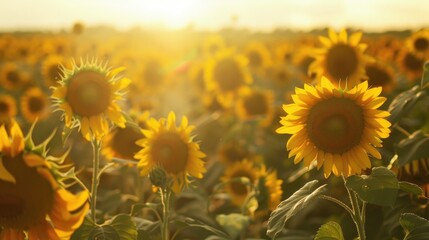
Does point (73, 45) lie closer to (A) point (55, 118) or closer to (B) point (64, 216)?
(A) point (55, 118)

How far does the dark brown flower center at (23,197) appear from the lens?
2.46 m

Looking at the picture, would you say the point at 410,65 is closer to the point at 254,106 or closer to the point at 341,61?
the point at 254,106

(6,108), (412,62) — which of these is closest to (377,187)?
(412,62)

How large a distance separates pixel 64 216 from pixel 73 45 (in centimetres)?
1351

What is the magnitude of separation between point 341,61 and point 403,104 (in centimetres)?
171

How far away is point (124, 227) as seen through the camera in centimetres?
296

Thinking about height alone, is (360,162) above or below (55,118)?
above

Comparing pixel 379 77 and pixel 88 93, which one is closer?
pixel 88 93

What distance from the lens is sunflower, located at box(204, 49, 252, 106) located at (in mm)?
8594

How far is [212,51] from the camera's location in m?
13.3

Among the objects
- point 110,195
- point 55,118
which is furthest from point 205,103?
point 110,195

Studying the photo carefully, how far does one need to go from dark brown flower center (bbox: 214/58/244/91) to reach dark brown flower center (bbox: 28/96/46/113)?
2.80m

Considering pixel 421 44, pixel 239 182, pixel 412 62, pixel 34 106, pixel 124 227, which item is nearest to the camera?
pixel 124 227

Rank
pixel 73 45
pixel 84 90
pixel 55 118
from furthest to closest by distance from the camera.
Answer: pixel 73 45 → pixel 55 118 → pixel 84 90
